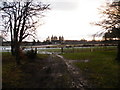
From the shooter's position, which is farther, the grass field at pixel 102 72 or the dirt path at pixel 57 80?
the grass field at pixel 102 72

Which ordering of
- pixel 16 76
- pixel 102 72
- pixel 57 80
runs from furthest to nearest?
pixel 102 72, pixel 16 76, pixel 57 80

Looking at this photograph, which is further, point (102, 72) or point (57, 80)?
point (102, 72)

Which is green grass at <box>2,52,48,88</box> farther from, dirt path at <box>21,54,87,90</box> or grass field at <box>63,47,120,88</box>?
grass field at <box>63,47,120,88</box>

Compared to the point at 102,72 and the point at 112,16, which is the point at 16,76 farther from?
the point at 112,16

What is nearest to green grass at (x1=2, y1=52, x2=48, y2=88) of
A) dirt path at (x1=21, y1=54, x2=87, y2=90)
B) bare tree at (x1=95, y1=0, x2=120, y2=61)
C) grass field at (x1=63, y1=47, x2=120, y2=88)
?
dirt path at (x1=21, y1=54, x2=87, y2=90)

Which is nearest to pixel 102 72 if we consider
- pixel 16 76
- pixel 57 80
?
pixel 57 80

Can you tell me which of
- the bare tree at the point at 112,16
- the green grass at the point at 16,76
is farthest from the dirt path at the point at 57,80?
the bare tree at the point at 112,16

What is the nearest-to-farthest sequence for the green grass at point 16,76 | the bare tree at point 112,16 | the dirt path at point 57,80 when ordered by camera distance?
the dirt path at point 57,80
the green grass at point 16,76
the bare tree at point 112,16

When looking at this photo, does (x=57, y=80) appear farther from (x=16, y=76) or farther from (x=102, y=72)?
(x=102, y=72)

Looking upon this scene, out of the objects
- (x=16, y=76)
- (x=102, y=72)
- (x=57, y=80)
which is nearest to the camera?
(x=57, y=80)

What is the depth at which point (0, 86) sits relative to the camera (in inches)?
279

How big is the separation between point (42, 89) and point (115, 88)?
13.3 feet

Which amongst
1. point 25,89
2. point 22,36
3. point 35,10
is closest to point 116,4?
point 35,10

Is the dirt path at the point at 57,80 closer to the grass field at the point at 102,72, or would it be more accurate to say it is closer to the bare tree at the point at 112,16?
the grass field at the point at 102,72
